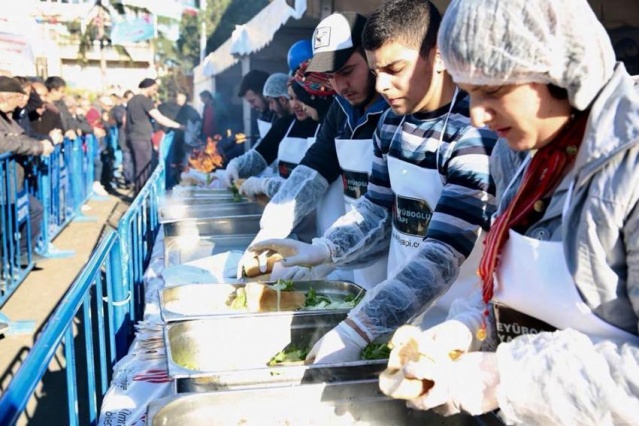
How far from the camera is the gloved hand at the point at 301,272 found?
8.15 ft

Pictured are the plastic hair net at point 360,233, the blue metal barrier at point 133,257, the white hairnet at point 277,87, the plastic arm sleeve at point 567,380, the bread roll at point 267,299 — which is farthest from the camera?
the white hairnet at point 277,87

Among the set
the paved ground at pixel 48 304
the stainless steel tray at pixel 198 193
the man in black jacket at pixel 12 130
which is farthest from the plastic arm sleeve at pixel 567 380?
the man in black jacket at pixel 12 130

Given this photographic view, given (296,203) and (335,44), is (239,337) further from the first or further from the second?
(296,203)

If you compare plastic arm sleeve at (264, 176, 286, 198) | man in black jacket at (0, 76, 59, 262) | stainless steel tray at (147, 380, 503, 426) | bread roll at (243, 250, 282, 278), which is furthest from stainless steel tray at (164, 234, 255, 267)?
man in black jacket at (0, 76, 59, 262)

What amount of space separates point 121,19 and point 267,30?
18.7m

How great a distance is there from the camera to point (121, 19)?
23656 mm

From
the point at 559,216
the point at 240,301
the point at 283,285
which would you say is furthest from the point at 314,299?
the point at 559,216

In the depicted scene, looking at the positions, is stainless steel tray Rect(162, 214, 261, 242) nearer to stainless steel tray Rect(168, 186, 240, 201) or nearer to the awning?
stainless steel tray Rect(168, 186, 240, 201)

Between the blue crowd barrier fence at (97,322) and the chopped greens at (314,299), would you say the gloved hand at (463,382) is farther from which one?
the chopped greens at (314,299)

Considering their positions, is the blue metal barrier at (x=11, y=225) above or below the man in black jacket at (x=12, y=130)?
below

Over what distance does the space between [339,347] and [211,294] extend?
0.86 meters

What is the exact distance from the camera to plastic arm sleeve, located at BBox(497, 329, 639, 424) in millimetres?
938

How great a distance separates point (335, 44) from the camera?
243 cm

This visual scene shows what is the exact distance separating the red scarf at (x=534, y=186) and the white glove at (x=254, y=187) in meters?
2.75
